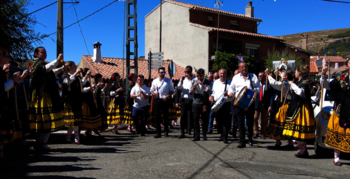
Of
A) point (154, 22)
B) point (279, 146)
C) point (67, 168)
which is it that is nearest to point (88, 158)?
point (67, 168)

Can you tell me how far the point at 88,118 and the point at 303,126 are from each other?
16.2 ft

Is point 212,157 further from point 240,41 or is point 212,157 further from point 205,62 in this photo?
point 240,41

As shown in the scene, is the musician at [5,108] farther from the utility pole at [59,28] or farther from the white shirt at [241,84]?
the utility pole at [59,28]

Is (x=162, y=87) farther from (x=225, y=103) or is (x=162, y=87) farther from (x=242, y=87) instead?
(x=242, y=87)

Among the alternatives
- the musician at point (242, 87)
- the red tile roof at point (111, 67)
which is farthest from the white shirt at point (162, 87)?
the red tile roof at point (111, 67)

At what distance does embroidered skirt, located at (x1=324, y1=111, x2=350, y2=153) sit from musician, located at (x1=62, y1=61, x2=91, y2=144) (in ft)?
16.9

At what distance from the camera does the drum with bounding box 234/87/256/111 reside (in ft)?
24.7

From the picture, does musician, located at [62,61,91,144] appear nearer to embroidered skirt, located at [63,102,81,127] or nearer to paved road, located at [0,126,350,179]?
embroidered skirt, located at [63,102,81,127]

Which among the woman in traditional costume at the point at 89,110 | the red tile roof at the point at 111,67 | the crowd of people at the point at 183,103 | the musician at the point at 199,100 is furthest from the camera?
the red tile roof at the point at 111,67

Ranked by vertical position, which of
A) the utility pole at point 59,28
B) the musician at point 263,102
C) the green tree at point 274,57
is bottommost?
the musician at point 263,102

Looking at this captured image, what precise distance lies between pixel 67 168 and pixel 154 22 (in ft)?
116

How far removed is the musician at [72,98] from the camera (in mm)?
7508

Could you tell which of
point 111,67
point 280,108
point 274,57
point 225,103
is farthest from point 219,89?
point 274,57

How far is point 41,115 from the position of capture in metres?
6.31
